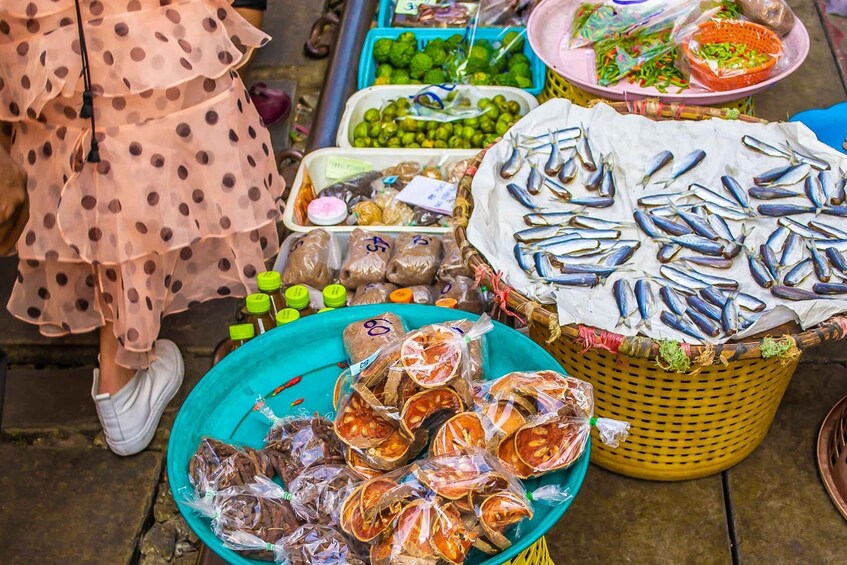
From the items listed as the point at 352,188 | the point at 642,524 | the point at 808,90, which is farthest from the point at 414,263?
the point at 808,90

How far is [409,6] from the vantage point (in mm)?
4664

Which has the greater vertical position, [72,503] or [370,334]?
[370,334]

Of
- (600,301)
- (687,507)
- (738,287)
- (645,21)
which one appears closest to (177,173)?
(600,301)

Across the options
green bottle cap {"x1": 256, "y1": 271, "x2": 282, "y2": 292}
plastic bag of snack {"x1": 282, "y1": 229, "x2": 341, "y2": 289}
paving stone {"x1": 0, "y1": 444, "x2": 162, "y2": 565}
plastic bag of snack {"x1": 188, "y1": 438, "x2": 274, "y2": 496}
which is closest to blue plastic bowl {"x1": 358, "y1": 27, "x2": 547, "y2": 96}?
plastic bag of snack {"x1": 282, "y1": 229, "x2": 341, "y2": 289}

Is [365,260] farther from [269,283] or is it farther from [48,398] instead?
[48,398]

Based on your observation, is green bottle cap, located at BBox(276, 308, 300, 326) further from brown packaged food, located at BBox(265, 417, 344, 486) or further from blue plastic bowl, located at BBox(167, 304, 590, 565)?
brown packaged food, located at BBox(265, 417, 344, 486)

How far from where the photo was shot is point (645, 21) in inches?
145

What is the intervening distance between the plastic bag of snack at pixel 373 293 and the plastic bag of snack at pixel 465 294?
0.20 m

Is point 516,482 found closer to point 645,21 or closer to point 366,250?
point 366,250

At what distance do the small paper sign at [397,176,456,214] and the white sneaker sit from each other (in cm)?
108

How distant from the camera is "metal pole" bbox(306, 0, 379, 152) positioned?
157 inches

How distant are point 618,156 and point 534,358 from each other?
1.16 metres

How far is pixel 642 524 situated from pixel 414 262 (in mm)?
1152

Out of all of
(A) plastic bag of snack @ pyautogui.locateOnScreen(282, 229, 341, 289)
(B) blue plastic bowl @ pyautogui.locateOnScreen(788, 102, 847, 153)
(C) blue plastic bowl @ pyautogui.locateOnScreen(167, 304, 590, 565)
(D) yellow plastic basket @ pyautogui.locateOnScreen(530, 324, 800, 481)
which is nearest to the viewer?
(C) blue plastic bowl @ pyautogui.locateOnScreen(167, 304, 590, 565)
